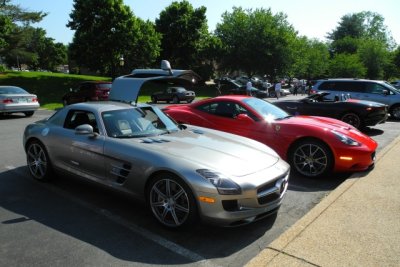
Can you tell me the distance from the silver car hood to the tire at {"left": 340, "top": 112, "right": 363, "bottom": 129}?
668cm

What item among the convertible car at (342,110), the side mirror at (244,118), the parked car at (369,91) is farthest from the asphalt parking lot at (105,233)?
the parked car at (369,91)

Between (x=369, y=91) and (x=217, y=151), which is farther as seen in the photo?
(x=369, y=91)

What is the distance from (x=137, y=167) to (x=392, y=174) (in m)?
4.36

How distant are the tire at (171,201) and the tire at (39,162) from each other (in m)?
2.26

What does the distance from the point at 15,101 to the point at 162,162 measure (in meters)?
12.8

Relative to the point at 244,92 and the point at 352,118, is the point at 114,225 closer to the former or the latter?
the point at 352,118

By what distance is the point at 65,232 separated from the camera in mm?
4023

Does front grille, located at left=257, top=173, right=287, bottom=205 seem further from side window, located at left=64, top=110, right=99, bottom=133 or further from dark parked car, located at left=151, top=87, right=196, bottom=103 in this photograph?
dark parked car, located at left=151, top=87, right=196, bottom=103

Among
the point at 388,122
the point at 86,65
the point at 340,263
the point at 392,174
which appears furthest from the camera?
the point at 86,65

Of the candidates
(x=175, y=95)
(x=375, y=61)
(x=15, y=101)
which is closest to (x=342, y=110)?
(x=15, y=101)

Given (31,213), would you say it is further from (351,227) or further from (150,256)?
(351,227)

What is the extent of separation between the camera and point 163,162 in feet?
13.3

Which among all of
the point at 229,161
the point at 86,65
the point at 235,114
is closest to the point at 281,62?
the point at 86,65

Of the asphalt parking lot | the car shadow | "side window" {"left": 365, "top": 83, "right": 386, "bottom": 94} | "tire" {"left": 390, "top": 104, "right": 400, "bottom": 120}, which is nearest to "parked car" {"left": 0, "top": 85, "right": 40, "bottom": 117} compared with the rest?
the asphalt parking lot
